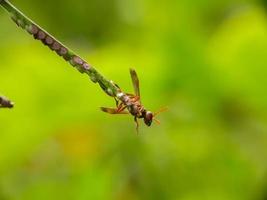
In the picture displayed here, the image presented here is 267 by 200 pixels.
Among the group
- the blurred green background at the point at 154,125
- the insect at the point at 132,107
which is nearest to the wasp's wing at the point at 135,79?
the insect at the point at 132,107

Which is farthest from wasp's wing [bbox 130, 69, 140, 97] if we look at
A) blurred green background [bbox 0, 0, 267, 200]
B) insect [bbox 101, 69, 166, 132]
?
blurred green background [bbox 0, 0, 267, 200]

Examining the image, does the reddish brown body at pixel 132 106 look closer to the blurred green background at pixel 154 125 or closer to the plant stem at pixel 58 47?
the plant stem at pixel 58 47

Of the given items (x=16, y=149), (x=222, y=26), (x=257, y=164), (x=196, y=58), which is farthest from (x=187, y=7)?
(x=16, y=149)

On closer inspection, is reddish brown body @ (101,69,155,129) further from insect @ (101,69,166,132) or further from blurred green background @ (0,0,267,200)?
blurred green background @ (0,0,267,200)

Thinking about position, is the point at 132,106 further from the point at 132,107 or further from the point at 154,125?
the point at 154,125

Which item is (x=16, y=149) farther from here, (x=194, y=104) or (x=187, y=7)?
(x=187, y=7)

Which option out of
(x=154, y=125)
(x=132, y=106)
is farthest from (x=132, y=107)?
(x=154, y=125)
